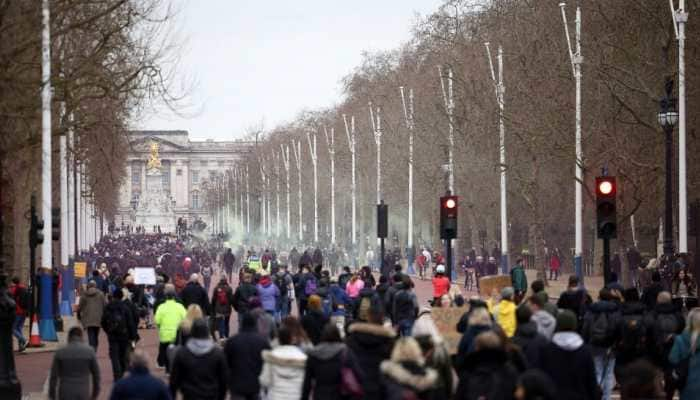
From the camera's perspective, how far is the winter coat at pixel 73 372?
17.8m

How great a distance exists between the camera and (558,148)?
5294cm

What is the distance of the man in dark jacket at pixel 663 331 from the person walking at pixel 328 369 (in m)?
5.62

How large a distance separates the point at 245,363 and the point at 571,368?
3.30 m

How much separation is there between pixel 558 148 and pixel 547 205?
75.3ft

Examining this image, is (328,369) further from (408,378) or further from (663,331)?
(663,331)

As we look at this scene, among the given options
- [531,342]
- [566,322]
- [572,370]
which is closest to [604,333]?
[531,342]

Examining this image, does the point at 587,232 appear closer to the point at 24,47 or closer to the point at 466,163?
the point at 466,163

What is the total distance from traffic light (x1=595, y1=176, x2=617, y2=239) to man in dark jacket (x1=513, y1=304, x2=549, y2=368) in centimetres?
972

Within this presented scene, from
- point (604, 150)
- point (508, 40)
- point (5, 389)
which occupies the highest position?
point (508, 40)

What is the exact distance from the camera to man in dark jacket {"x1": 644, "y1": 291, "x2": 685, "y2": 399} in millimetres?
21188

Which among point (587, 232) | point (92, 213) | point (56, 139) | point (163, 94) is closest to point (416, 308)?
point (163, 94)

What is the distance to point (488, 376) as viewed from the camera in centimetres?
1541

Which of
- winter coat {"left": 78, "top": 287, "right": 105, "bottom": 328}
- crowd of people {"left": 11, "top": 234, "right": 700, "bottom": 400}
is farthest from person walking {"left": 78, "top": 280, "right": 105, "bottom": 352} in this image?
crowd of people {"left": 11, "top": 234, "right": 700, "bottom": 400}

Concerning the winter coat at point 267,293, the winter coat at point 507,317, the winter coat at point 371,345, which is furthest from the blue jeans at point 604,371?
the winter coat at point 267,293
